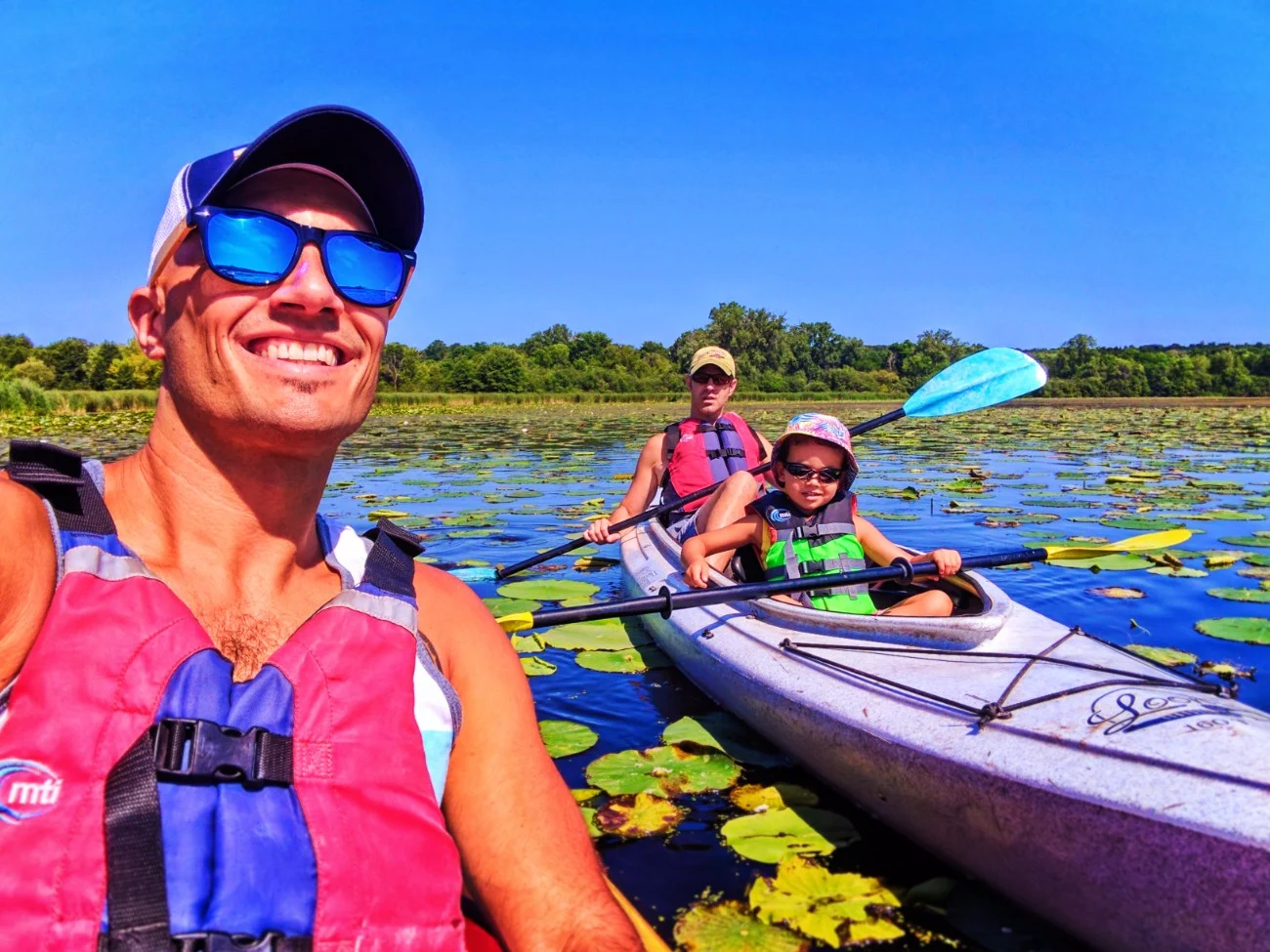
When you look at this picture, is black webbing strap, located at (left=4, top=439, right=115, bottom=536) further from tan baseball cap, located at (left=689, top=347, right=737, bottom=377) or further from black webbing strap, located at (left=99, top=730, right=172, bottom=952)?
tan baseball cap, located at (left=689, top=347, right=737, bottom=377)

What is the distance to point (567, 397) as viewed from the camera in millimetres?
45094

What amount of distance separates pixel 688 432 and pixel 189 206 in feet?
17.0

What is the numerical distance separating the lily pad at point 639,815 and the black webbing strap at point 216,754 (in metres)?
1.98

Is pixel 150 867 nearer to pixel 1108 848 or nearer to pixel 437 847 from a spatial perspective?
pixel 437 847

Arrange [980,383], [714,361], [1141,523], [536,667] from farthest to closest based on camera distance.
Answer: [1141,523] < [714,361] < [980,383] < [536,667]

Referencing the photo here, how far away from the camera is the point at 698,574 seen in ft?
13.9

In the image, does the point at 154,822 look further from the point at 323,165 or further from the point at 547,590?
the point at 547,590

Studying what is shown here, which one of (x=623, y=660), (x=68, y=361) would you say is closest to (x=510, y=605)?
(x=623, y=660)

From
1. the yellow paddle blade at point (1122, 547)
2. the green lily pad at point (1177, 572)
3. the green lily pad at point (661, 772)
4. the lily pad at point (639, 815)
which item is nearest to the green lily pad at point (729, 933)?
the lily pad at point (639, 815)

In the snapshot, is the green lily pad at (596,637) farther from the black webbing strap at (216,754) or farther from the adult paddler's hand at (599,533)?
the black webbing strap at (216,754)

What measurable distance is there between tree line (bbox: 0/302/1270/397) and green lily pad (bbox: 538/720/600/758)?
43.5 meters

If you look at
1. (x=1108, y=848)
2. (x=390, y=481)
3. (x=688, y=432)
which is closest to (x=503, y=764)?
(x=1108, y=848)

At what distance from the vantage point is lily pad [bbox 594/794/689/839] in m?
3.00

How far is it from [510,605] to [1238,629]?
13.1 feet
